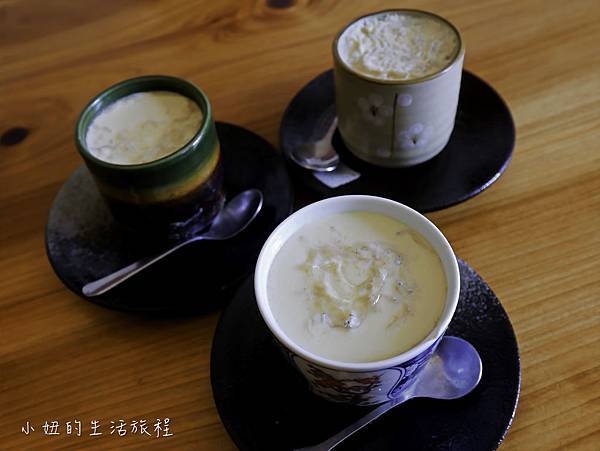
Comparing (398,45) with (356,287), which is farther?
(398,45)

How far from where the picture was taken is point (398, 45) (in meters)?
0.95

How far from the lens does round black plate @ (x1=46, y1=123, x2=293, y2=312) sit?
0.86 m

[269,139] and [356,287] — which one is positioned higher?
[356,287]

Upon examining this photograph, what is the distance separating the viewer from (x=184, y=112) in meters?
0.94

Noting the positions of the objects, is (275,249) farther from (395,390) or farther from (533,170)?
(533,170)

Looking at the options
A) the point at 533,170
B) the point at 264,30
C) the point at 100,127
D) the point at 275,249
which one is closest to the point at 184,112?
the point at 100,127

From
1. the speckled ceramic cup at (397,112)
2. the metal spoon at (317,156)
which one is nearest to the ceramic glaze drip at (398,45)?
the speckled ceramic cup at (397,112)

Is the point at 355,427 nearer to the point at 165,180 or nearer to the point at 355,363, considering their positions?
the point at 355,363

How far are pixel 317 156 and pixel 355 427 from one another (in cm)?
47

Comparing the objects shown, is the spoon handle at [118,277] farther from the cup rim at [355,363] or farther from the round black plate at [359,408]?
the cup rim at [355,363]

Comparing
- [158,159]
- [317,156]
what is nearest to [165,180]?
[158,159]

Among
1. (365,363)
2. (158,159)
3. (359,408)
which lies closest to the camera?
(365,363)

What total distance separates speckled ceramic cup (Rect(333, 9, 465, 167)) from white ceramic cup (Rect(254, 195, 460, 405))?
0.23 m

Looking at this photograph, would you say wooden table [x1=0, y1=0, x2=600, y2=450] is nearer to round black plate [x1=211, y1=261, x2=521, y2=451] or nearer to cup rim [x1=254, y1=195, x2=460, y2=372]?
round black plate [x1=211, y1=261, x2=521, y2=451]
